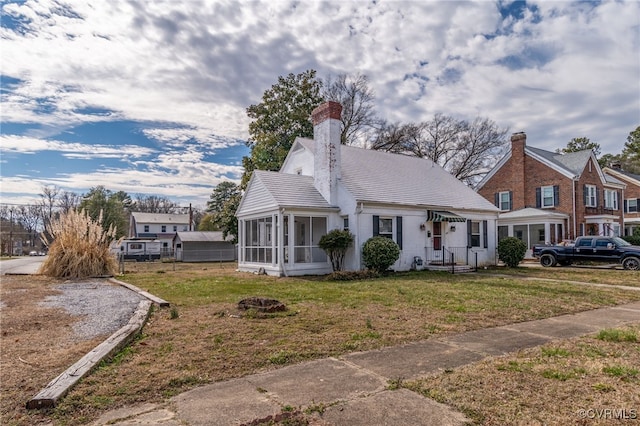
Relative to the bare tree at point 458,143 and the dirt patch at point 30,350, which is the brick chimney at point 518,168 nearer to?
the bare tree at point 458,143

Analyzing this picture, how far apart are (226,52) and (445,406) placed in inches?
488

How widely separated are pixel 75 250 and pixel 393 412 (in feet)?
50.7

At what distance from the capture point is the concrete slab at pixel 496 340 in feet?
16.9

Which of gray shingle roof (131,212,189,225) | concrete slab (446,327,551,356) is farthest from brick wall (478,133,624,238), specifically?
gray shingle roof (131,212,189,225)

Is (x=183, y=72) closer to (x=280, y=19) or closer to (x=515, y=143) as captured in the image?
(x=280, y=19)

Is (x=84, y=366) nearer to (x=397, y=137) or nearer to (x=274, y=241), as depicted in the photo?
(x=274, y=241)

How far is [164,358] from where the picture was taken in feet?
15.5

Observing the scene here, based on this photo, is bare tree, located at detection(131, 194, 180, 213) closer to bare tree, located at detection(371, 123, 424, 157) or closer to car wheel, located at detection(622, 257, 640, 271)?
bare tree, located at detection(371, 123, 424, 157)

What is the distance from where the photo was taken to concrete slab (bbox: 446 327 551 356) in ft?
16.9

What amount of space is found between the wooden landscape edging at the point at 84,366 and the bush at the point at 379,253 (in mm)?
9796

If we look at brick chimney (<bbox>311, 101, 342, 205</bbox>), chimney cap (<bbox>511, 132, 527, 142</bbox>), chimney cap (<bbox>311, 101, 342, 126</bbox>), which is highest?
chimney cap (<bbox>511, 132, 527, 142</bbox>)

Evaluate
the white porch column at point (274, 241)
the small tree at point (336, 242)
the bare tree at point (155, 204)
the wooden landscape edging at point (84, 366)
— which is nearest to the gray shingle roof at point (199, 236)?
the white porch column at point (274, 241)

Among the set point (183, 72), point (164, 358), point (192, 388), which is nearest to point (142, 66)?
point (183, 72)

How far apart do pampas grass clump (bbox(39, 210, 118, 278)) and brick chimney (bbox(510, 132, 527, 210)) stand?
26.7m
